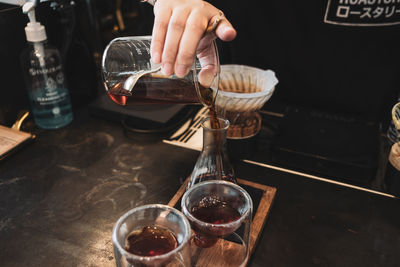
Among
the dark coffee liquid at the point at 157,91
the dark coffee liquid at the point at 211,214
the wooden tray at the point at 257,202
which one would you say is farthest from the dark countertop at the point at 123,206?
the dark coffee liquid at the point at 157,91

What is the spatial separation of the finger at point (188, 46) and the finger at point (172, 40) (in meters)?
0.01

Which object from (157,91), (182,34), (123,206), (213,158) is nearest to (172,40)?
(182,34)

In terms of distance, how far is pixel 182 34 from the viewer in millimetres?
788

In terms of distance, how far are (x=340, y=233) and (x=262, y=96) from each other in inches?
16.9

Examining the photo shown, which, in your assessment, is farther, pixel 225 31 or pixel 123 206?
pixel 123 206

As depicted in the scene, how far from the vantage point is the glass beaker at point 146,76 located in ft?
2.74

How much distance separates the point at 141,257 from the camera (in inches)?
23.4

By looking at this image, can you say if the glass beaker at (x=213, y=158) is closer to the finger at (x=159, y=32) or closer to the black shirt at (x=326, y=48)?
the finger at (x=159, y=32)

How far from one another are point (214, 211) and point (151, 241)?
0.16 m

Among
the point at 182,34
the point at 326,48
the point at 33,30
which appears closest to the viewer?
the point at 182,34

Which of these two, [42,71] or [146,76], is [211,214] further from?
[42,71]

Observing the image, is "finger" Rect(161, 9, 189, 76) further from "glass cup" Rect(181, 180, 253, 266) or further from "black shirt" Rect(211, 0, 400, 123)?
"black shirt" Rect(211, 0, 400, 123)

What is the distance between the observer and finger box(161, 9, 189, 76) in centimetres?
77

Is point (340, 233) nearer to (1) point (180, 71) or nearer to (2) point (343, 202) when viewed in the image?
(2) point (343, 202)
